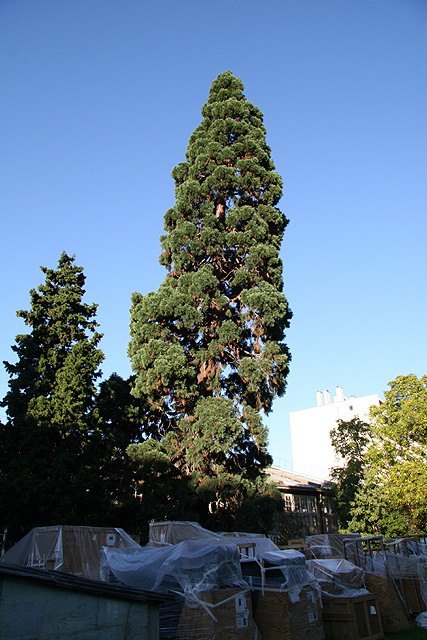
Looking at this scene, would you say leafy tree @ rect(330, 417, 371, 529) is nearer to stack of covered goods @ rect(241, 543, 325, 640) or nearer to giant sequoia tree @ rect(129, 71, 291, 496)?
giant sequoia tree @ rect(129, 71, 291, 496)

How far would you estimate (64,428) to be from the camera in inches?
651

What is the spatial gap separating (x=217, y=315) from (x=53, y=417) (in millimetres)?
7385

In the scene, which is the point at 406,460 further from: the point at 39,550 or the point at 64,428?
the point at 39,550

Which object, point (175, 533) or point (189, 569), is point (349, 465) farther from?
point (189, 569)

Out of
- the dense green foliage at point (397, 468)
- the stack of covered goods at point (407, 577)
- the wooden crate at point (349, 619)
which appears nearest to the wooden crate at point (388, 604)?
the stack of covered goods at point (407, 577)

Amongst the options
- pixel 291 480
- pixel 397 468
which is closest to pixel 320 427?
pixel 291 480

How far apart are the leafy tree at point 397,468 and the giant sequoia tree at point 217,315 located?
7770 millimetres

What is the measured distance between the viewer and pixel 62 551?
11.7 m

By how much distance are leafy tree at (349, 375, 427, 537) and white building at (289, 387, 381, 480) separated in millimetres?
26049

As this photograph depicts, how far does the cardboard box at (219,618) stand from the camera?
26.3ft

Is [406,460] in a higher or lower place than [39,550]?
higher

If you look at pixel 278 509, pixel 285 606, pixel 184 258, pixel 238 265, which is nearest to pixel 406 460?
pixel 278 509

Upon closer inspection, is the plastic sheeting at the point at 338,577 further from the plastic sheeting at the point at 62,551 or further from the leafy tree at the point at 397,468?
the leafy tree at the point at 397,468

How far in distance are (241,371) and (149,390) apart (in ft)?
11.6
